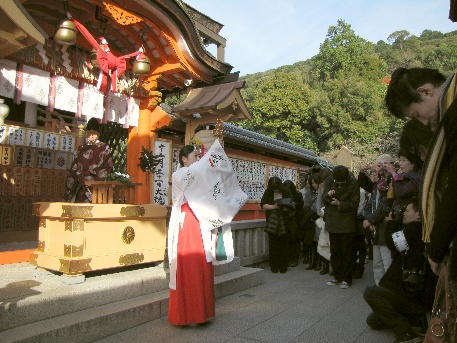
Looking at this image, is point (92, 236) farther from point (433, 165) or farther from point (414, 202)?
point (433, 165)

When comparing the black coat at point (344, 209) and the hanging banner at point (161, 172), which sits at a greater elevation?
the hanging banner at point (161, 172)

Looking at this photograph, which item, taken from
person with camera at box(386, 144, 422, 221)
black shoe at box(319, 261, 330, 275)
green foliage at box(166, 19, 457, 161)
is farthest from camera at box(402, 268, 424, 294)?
green foliage at box(166, 19, 457, 161)

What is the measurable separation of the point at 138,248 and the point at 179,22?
14.1 feet

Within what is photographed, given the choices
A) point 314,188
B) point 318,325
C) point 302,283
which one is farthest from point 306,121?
point 318,325

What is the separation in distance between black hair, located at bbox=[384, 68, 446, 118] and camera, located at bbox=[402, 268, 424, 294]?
6.99ft

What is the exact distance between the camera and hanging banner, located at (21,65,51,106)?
6.28 metres

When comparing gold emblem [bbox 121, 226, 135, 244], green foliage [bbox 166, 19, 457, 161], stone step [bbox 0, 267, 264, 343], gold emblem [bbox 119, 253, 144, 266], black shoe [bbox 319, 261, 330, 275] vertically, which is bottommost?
black shoe [bbox 319, 261, 330, 275]

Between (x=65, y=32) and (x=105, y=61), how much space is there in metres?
0.97

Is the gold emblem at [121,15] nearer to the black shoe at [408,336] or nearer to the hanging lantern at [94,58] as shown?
the hanging lantern at [94,58]

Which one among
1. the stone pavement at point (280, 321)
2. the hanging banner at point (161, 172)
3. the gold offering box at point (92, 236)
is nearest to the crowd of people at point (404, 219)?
the stone pavement at point (280, 321)

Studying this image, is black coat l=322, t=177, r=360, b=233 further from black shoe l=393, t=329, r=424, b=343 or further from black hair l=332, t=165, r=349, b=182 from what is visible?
black shoe l=393, t=329, r=424, b=343

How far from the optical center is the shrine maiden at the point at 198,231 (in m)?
4.45

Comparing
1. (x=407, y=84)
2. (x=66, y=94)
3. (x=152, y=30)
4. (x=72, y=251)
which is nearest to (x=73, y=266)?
(x=72, y=251)

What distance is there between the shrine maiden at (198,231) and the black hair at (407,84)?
2.67 metres
